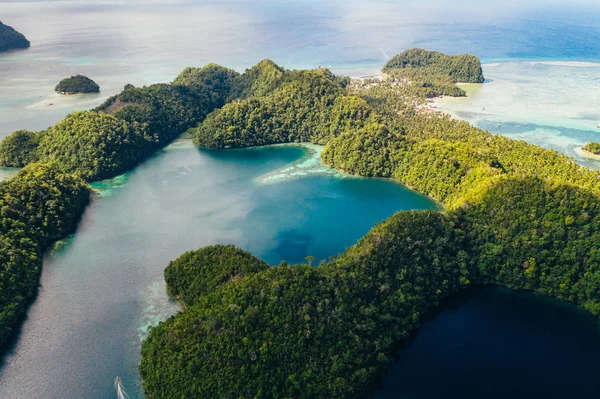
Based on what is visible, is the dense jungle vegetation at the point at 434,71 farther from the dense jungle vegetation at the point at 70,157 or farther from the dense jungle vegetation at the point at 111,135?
the dense jungle vegetation at the point at 111,135

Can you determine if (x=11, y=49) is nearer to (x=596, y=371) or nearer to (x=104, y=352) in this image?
(x=104, y=352)

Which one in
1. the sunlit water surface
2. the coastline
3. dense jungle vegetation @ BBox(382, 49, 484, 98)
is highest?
dense jungle vegetation @ BBox(382, 49, 484, 98)

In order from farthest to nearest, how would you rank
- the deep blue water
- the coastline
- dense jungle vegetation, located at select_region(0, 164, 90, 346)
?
the coastline, dense jungle vegetation, located at select_region(0, 164, 90, 346), the deep blue water

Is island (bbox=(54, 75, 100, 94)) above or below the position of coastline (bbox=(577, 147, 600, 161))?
above

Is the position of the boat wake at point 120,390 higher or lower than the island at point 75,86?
lower

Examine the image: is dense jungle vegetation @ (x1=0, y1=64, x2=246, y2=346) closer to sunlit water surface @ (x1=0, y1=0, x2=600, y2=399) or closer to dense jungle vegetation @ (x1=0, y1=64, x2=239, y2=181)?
dense jungle vegetation @ (x1=0, y1=64, x2=239, y2=181)

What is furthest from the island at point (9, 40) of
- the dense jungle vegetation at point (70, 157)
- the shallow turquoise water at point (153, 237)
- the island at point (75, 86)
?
the shallow turquoise water at point (153, 237)

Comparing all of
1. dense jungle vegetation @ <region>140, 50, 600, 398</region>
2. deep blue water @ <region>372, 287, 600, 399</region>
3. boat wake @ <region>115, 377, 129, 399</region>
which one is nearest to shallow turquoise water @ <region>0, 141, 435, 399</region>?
boat wake @ <region>115, 377, 129, 399</region>
